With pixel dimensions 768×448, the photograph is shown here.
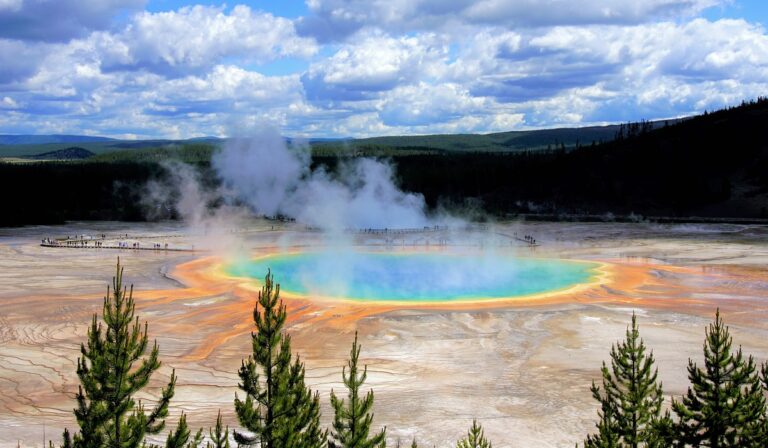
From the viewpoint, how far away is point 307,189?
233 ft

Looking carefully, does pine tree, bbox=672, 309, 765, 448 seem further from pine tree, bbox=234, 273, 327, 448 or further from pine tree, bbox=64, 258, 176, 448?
pine tree, bbox=64, 258, 176, 448

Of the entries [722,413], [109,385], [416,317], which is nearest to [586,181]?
[416,317]

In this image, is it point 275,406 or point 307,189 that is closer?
point 275,406

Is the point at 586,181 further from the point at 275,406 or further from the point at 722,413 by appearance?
the point at 275,406

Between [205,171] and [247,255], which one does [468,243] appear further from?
[205,171]

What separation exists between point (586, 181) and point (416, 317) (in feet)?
213

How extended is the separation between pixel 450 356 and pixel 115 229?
164 feet

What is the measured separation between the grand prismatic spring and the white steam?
42.4ft

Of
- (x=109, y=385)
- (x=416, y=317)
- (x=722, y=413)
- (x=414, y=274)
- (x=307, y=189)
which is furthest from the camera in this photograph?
(x=307, y=189)

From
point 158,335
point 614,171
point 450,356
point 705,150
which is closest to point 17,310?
point 158,335

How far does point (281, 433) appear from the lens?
10.1 m

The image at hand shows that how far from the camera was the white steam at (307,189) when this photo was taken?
6512 cm

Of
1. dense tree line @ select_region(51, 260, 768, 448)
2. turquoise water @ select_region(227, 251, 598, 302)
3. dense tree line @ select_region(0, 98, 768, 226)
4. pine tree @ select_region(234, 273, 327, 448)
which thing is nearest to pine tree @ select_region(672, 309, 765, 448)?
dense tree line @ select_region(51, 260, 768, 448)

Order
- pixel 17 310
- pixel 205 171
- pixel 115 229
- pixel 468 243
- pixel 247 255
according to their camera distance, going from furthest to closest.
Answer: pixel 205 171
pixel 115 229
pixel 468 243
pixel 247 255
pixel 17 310
